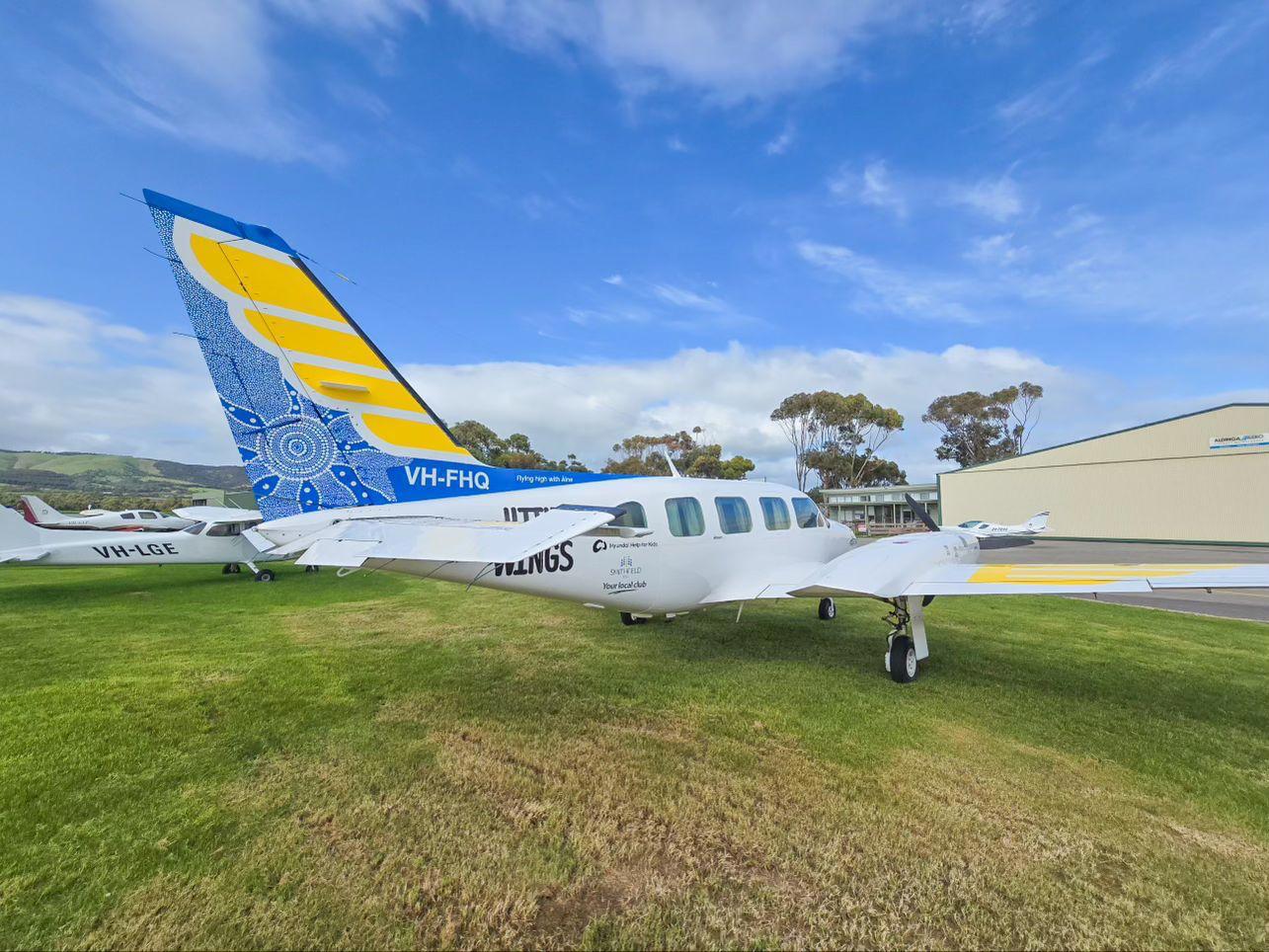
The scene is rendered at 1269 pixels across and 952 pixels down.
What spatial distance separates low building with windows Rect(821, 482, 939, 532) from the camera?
172 ft

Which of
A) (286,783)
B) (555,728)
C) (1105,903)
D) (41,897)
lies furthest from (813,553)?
(41,897)

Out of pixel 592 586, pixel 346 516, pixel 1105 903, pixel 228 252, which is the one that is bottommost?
pixel 1105 903

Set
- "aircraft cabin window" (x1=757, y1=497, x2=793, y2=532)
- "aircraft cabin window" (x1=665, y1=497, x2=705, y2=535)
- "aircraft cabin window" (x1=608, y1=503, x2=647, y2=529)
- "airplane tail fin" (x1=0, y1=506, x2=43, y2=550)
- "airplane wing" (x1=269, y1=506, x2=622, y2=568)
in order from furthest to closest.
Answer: "airplane tail fin" (x1=0, y1=506, x2=43, y2=550)
"aircraft cabin window" (x1=757, y1=497, x2=793, y2=532)
"aircraft cabin window" (x1=665, y1=497, x2=705, y2=535)
"aircraft cabin window" (x1=608, y1=503, x2=647, y2=529)
"airplane wing" (x1=269, y1=506, x2=622, y2=568)

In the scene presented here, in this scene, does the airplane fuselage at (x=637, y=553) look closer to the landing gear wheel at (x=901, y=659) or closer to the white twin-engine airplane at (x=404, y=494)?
the white twin-engine airplane at (x=404, y=494)

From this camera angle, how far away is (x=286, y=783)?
391cm

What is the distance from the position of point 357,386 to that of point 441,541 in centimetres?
273

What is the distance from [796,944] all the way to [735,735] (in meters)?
2.28

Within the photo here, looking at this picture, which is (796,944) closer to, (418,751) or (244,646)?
(418,751)

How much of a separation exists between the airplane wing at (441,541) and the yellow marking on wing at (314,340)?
2.01m

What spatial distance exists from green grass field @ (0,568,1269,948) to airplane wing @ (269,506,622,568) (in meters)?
1.67

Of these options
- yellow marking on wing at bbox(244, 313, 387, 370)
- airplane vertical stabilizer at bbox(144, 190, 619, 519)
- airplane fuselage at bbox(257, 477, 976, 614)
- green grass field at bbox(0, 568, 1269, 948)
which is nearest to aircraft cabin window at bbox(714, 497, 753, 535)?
airplane fuselage at bbox(257, 477, 976, 614)

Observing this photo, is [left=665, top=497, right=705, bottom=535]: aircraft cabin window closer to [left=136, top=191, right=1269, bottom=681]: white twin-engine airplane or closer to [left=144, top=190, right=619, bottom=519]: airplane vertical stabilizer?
[left=136, top=191, right=1269, bottom=681]: white twin-engine airplane

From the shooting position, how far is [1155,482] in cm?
3231

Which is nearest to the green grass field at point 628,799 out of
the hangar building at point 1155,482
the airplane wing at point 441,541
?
the airplane wing at point 441,541
